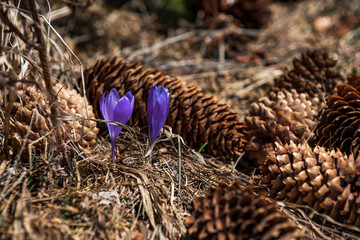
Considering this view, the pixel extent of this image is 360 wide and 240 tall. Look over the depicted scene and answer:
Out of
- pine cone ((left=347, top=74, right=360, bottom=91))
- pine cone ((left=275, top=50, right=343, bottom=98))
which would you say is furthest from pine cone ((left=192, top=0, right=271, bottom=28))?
pine cone ((left=347, top=74, right=360, bottom=91))

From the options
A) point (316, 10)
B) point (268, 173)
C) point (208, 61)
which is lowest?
point (268, 173)

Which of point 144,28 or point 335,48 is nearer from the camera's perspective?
point 335,48

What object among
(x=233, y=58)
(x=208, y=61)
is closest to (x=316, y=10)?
(x=233, y=58)

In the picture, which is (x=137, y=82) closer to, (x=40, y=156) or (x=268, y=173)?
(x=40, y=156)

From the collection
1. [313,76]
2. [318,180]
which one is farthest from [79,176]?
[313,76]

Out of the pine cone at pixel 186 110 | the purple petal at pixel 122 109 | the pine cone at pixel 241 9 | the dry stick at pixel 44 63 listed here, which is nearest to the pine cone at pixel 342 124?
the pine cone at pixel 186 110

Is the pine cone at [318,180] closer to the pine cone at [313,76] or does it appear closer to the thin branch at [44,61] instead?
the pine cone at [313,76]
